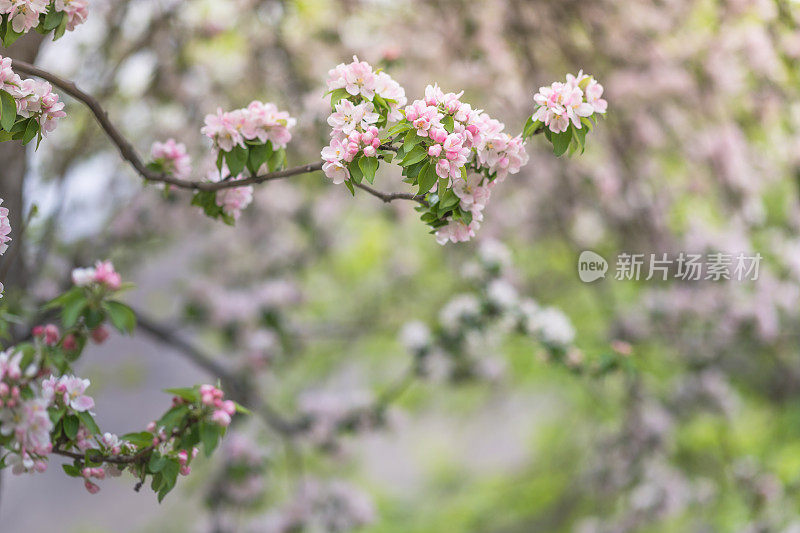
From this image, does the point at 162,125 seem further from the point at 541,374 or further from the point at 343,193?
the point at 541,374

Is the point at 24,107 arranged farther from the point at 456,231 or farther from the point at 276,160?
the point at 456,231

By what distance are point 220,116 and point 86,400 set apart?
630mm

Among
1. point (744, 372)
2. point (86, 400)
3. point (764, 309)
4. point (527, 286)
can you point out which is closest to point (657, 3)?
point (764, 309)

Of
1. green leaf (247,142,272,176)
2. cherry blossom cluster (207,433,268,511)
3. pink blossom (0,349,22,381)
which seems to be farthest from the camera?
cherry blossom cluster (207,433,268,511)

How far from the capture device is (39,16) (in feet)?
5.11

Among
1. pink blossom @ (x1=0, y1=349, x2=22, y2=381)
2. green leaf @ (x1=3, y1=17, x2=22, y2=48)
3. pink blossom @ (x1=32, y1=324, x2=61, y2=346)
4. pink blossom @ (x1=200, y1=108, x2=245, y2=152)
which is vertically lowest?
pink blossom @ (x1=0, y1=349, x2=22, y2=381)

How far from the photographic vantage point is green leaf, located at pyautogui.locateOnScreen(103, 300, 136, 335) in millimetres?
1397

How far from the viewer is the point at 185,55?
3820mm

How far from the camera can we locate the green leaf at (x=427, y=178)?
4.67ft

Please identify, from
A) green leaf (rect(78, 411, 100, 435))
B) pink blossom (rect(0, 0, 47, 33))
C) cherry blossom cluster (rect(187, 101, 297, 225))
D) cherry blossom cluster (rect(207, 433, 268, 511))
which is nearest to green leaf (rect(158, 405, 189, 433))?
green leaf (rect(78, 411, 100, 435))

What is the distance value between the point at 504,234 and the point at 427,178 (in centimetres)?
339

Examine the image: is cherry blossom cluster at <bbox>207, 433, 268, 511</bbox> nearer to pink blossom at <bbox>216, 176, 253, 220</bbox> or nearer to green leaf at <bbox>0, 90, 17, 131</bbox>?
pink blossom at <bbox>216, 176, 253, 220</bbox>

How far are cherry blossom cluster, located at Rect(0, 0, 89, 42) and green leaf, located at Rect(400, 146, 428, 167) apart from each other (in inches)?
30.6

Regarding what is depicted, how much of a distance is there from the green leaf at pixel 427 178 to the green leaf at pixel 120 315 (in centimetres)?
62
